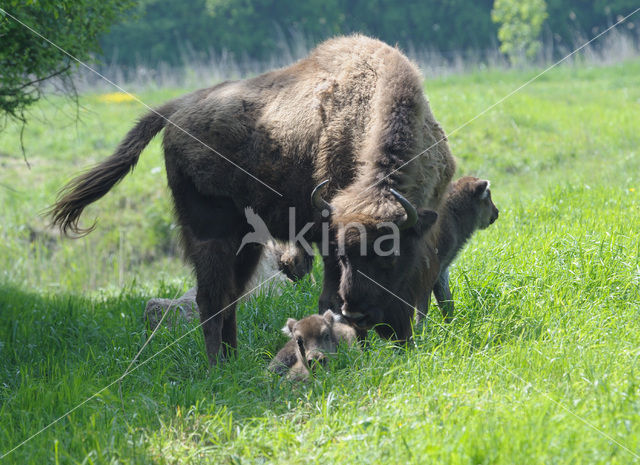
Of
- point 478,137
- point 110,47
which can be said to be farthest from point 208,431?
point 110,47

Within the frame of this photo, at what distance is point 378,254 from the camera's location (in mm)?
4523

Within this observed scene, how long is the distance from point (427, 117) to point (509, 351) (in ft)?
5.69

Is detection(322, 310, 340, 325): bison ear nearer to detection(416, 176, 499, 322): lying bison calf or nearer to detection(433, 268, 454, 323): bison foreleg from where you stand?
detection(416, 176, 499, 322): lying bison calf

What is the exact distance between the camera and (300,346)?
5.00 metres

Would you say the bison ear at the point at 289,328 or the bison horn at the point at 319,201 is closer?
the bison horn at the point at 319,201

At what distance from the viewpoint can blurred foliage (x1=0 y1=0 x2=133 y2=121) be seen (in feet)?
21.6

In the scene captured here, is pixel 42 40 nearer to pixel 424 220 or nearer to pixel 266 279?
pixel 266 279

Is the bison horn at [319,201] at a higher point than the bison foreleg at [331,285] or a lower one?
Result: higher

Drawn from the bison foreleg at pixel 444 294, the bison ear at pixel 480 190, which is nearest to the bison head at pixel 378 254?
the bison foreleg at pixel 444 294

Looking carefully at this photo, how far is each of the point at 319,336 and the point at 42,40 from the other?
4.09 m

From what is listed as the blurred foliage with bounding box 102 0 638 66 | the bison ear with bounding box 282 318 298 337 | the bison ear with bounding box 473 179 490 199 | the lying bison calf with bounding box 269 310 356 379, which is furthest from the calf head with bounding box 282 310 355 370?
the blurred foliage with bounding box 102 0 638 66

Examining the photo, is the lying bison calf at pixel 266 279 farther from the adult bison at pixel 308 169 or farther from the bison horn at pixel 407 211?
the bison horn at pixel 407 211

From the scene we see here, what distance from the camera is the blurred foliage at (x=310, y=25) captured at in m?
33.2

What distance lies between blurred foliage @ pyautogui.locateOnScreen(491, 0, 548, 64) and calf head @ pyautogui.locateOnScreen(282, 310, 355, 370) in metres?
24.9
